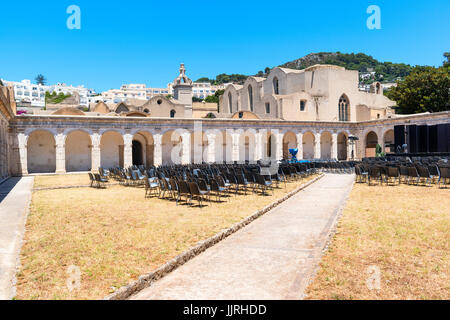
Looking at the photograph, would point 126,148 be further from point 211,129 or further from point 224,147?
point 224,147

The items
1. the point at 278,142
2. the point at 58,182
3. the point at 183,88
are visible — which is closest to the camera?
the point at 58,182

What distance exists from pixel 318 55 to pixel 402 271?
190775 millimetres

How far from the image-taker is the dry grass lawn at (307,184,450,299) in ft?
13.4

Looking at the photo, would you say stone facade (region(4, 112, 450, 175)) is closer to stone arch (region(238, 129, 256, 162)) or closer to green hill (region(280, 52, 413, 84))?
stone arch (region(238, 129, 256, 162))

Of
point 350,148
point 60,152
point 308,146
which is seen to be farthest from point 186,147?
point 350,148

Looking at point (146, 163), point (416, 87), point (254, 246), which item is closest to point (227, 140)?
point (146, 163)

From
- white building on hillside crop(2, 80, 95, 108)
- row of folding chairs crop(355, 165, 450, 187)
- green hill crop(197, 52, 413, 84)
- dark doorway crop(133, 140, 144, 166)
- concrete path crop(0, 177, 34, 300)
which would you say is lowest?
concrete path crop(0, 177, 34, 300)

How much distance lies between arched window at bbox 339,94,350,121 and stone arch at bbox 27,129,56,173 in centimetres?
3780

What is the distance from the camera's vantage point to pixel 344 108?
4906 centimetres

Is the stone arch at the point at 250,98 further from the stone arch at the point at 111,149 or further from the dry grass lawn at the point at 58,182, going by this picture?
the dry grass lawn at the point at 58,182

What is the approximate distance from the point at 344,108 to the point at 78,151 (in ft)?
120

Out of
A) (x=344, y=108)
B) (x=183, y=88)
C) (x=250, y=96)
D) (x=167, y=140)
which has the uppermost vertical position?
(x=183, y=88)

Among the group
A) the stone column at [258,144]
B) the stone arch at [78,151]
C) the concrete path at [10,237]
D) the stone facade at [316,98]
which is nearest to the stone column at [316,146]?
the stone facade at [316,98]

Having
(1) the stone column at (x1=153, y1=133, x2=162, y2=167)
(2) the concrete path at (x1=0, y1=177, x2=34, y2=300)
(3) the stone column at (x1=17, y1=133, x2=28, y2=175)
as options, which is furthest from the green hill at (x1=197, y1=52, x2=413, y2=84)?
(2) the concrete path at (x1=0, y1=177, x2=34, y2=300)
